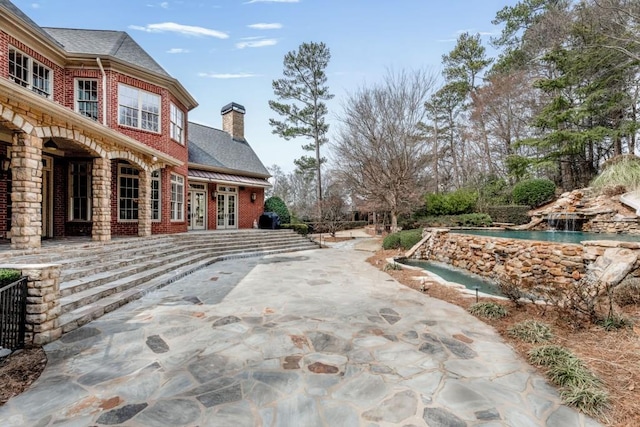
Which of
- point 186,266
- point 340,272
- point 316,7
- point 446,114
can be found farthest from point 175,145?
point 446,114

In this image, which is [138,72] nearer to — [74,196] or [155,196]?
[155,196]

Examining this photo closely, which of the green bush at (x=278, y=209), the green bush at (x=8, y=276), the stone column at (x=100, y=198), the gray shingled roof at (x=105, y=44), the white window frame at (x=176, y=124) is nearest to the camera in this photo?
the green bush at (x=8, y=276)

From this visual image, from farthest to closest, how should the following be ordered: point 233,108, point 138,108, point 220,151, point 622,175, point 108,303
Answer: point 233,108, point 220,151, point 622,175, point 138,108, point 108,303

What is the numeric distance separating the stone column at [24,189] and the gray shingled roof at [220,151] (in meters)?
8.74

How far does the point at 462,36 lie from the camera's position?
2288 cm

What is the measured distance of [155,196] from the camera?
37.3 ft

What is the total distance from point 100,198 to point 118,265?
2474 millimetres

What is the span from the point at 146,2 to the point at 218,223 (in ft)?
33.7

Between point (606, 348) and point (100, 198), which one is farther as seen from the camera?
point (100, 198)

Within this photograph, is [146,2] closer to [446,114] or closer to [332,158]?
[332,158]

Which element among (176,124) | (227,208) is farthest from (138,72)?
(227,208)

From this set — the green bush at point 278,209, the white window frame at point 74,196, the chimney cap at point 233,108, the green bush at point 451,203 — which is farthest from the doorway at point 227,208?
the green bush at point 451,203

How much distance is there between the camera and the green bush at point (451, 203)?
15539 millimetres

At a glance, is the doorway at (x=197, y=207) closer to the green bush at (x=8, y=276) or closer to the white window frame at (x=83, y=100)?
the white window frame at (x=83, y=100)
